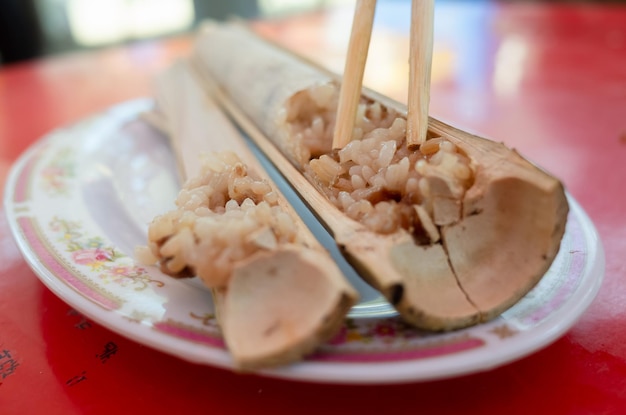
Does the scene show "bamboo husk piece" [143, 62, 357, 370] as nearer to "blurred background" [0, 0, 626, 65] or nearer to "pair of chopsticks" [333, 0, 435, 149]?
"pair of chopsticks" [333, 0, 435, 149]

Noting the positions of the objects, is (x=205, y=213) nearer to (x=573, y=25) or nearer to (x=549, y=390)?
(x=549, y=390)

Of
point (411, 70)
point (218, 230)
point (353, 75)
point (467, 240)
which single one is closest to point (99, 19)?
point (353, 75)

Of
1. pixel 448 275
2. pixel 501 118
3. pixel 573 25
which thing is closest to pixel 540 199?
pixel 448 275

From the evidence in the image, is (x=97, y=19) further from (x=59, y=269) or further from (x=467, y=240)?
(x=467, y=240)

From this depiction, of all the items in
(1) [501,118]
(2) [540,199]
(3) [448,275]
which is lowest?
(1) [501,118]

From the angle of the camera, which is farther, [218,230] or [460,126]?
[460,126]

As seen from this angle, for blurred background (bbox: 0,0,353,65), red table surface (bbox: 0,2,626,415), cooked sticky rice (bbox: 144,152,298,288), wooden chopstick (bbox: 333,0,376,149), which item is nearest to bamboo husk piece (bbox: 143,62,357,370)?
cooked sticky rice (bbox: 144,152,298,288)
